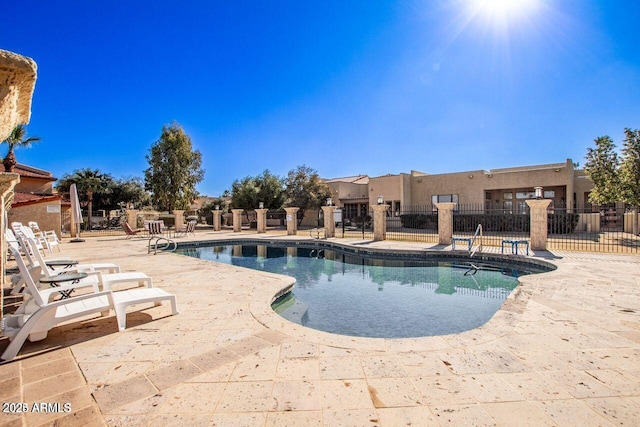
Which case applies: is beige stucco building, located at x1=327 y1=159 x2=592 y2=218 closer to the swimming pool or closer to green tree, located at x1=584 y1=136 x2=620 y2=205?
green tree, located at x1=584 y1=136 x2=620 y2=205

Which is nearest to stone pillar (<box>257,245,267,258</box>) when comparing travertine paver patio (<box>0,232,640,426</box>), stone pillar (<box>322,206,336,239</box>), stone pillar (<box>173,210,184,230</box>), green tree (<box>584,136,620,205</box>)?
stone pillar (<box>322,206,336,239</box>)

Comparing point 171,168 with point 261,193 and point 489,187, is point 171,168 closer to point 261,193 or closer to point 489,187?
point 261,193

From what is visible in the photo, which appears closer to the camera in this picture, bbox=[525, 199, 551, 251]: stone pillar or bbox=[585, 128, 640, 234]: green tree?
bbox=[525, 199, 551, 251]: stone pillar

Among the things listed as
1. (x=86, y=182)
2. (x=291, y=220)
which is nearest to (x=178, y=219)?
(x=291, y=220)

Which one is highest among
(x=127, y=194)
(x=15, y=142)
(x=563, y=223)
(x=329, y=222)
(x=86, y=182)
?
(x=15, y=142)

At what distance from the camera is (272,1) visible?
10.7m

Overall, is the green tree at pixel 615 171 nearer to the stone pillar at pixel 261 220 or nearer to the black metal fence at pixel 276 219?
the stone pillar at pixel 261 220

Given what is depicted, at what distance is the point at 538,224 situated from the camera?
1084 cm

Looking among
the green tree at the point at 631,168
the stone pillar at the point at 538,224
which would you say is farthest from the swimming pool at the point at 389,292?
the green tree at the point at 631,168

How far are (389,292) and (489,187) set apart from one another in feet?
64.8

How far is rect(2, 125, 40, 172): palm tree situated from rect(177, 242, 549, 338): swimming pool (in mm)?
15121

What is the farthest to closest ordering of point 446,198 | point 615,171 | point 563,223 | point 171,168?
point 171,168
point 446,198
point 563,223
point 615,171

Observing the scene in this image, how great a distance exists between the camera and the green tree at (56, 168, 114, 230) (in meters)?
30.5

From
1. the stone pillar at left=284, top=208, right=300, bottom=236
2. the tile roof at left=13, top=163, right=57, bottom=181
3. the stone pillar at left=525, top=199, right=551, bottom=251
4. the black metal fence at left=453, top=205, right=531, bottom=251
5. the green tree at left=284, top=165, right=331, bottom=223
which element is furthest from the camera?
the green tree at left=284, top=165, right=331, bottom=223
